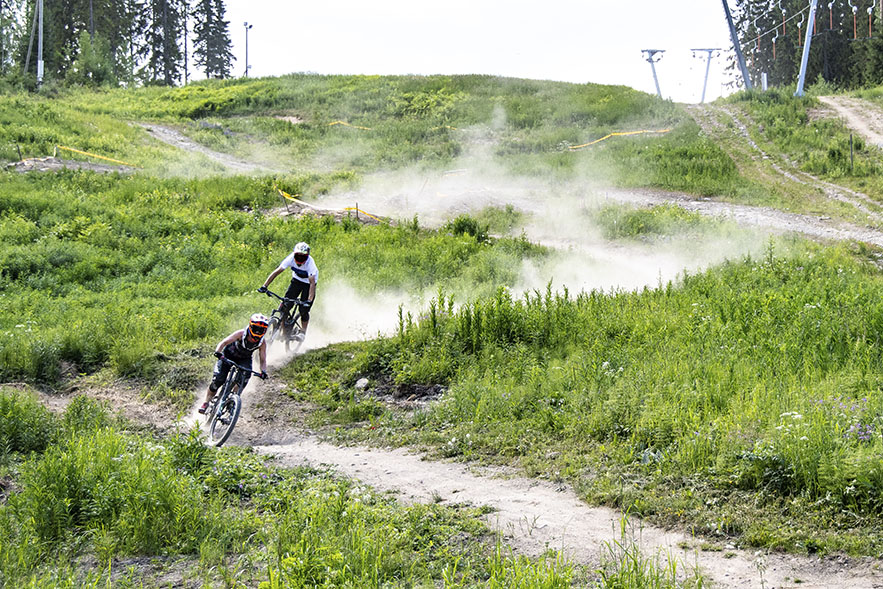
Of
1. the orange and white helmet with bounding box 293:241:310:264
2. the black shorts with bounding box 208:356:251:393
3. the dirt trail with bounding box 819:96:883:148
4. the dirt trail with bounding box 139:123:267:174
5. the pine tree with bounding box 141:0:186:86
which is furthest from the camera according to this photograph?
the pine tree with bounding box 141:0:186:86

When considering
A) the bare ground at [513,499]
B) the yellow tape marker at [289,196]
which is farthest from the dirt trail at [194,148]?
the bare ground at [513,499]

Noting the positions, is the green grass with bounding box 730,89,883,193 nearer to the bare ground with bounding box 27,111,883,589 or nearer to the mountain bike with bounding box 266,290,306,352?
the mountain bike with bounding box 266,290,306,352

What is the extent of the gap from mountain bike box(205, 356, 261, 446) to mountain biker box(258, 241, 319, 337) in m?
2.58

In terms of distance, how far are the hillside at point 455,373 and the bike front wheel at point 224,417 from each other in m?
0.75

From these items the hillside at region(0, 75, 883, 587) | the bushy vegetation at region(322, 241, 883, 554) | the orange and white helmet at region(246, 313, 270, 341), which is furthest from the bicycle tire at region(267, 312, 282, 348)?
the orange and white helmet at region(246, 313, 270, 341)

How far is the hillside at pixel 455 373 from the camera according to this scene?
6008 mm

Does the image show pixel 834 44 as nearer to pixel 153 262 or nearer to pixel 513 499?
pixel 153 262

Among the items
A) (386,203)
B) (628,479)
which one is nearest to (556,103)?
(386,203)

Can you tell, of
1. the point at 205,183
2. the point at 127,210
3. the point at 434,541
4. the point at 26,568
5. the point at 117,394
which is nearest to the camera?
the point at 26,568

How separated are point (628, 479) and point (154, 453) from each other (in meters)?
5.08

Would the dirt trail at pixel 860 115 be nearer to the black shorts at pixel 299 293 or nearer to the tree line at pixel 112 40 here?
the black shorts at pixel 299 293

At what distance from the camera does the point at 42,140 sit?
1293 inches

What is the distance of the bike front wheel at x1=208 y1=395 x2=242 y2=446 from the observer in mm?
9727

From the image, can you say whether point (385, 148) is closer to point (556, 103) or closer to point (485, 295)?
point (556, 103)
